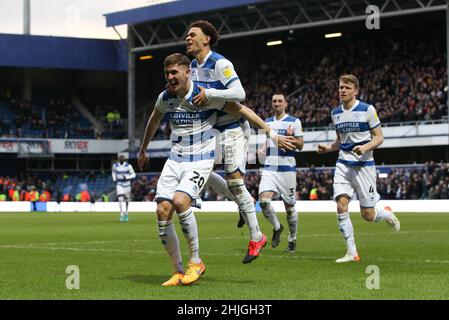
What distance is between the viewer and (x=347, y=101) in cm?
1354

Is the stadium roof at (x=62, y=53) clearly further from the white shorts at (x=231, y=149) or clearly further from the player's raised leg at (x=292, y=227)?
the white shorts at (x=231, y=149)

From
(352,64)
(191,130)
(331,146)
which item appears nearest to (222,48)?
(352,64)

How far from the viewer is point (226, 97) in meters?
10.2

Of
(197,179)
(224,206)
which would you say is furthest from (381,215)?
(224,206)

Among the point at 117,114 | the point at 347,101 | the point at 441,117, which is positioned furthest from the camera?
the point at 117,114

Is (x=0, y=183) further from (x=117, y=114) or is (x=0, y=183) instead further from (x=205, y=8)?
(x=205, y=8)

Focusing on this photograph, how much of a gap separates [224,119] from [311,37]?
48.1 metres

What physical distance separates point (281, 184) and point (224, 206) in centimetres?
2711

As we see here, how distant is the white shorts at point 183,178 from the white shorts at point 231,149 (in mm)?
1323

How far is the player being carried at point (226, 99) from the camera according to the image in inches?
409

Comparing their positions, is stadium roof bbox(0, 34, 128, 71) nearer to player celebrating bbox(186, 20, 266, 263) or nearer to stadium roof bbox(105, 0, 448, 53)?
stadium roof bbox(105, 0, 448, 53)

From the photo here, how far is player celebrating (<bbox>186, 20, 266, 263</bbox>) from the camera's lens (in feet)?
34.1

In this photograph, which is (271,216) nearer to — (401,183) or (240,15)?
(401,183)

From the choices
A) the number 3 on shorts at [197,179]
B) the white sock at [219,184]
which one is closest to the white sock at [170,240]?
the number 3 on shorts at [197,179]
